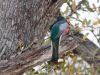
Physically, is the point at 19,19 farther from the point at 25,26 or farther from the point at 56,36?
the point at 56,36

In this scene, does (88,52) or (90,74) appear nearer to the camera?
(90,74)

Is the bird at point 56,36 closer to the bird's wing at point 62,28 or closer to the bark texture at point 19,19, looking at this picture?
the bird's wing at point 62,28

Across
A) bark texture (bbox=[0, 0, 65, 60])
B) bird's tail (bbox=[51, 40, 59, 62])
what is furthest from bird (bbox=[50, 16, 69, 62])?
bark texture (bbox=[0, 0, 65, 60])

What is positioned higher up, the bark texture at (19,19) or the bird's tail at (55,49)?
the bark texture at (19,19)

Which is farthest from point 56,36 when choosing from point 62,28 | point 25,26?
point 25,26

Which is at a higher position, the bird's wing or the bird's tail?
the bird's wing

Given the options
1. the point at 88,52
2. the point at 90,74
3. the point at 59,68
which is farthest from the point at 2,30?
the point at 88,52

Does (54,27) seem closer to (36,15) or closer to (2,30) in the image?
(36,15)

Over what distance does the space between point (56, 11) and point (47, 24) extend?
4.5 inches

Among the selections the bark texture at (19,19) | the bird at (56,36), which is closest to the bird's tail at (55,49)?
the bird at (56,36)

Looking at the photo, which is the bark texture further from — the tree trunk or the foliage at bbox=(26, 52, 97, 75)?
the foliage at bbox=(26, 52, 97, 75)

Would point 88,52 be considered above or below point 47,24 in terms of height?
below

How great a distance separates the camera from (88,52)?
3848 mm

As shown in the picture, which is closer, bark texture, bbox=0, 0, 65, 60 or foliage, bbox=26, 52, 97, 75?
bark texture, bbox=0, 0, 65, 60
